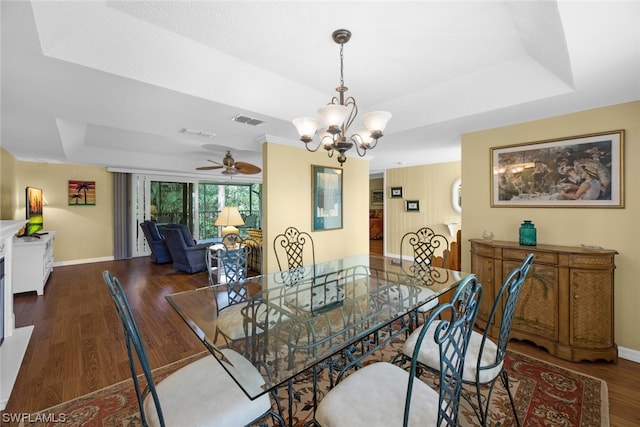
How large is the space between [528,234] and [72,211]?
849 centimetres

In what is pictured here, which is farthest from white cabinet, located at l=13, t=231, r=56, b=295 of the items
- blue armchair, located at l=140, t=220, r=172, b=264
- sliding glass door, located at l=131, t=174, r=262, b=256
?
sliding glass door, located at l=131, t=174, r=262, b=256

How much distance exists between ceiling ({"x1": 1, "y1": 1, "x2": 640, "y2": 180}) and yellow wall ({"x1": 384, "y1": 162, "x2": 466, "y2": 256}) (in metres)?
2.66

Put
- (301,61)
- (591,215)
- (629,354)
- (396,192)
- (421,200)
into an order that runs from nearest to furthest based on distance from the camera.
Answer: (301,61), (629,354), (591,215), (421,200), (396,192)

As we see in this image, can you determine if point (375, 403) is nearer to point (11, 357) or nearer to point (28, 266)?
point (11, 357)

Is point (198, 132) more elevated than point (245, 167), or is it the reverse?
point (198, 132)

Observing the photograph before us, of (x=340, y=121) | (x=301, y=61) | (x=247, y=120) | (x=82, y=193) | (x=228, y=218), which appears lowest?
(x=228, y=218)

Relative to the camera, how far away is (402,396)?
3.78 feet

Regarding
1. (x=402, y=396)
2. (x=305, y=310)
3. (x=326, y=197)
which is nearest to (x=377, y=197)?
(x=326, y=197)

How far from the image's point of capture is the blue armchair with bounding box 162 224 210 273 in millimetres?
5086

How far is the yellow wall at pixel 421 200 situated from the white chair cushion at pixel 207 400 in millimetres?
5452

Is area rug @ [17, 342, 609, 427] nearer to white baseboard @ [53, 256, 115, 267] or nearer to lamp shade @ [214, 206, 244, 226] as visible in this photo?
lamp shade @ [214, 206, 244, 226]

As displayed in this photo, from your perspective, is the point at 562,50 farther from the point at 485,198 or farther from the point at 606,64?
the point at 485,198

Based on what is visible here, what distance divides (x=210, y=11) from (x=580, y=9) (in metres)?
2.01

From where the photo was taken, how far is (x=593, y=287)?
225cm
